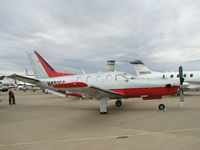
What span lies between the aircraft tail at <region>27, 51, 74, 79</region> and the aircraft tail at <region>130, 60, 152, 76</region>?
672 inches

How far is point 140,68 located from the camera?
27.4m

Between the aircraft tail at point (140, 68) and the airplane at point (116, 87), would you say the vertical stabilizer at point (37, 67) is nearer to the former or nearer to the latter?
the airplane at point (116, 87)

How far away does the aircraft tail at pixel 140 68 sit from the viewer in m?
27.0

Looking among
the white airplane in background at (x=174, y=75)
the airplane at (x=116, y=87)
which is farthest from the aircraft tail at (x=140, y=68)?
the airplane at (x=116, y=87)

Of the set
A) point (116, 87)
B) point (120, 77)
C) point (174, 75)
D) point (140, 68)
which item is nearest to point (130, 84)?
point (120, 77)

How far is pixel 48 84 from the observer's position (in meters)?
12.8

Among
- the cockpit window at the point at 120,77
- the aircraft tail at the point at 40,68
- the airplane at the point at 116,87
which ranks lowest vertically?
the airplane at the point at 116,87

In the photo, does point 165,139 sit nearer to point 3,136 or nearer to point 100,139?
point 100,139

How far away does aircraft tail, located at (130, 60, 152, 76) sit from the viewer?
27.0m

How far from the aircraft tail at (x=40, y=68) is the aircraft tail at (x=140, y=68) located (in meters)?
17.1

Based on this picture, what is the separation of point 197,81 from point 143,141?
62.4ft

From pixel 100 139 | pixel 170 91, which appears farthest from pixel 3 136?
pixel 170 91

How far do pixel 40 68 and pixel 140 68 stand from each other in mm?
18185

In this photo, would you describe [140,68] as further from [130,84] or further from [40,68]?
[40,68]
